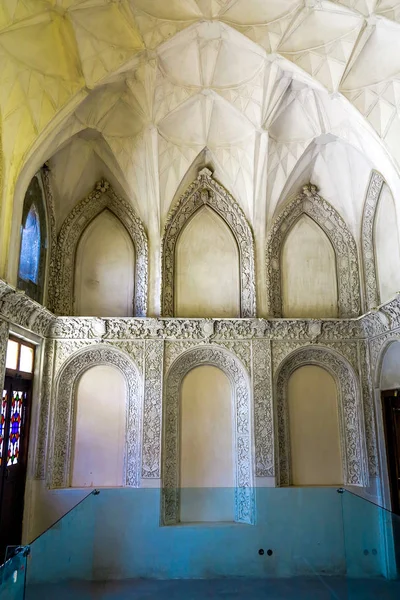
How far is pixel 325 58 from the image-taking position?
293 inches

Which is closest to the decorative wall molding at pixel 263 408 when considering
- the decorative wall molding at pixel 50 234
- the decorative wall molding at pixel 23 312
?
the decorative wall molding at pixel 23 312

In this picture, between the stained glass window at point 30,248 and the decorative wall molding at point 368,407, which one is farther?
the decorative wall molding at point 368,407

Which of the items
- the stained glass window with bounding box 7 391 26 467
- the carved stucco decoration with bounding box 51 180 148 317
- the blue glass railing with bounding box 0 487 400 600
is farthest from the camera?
the carved stucco decoration with bounding box 51 180 148 317

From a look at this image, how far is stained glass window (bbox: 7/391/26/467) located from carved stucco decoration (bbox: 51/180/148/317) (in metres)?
1.76

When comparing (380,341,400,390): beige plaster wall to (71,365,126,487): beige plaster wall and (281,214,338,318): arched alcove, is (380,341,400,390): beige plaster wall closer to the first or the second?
(281,214,338,318): arched alcove

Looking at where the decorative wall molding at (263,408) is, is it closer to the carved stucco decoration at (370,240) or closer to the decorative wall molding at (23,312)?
the carved stucco decoration at (370,240)

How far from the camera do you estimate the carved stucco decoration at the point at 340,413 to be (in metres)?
8.52

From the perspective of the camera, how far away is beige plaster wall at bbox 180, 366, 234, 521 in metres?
8.30

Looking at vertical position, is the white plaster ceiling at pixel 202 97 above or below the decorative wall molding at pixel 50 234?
above

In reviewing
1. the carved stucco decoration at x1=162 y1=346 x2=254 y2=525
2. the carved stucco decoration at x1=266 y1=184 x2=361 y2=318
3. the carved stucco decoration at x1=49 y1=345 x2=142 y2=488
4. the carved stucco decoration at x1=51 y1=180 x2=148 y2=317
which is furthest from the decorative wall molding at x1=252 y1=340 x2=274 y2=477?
the carved stucco decoration at x1=51 y1=180 x2=148 y2=317

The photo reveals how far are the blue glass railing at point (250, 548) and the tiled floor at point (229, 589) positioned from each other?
13mm

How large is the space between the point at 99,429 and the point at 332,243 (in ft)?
17.9

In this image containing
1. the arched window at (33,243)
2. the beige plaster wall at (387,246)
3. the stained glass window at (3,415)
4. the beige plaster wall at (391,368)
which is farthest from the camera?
the beige plaster wall at (387,246)

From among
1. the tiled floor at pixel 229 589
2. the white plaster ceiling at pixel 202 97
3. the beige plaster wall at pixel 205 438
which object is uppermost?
the white plaster ceiling at pixel 202 97
